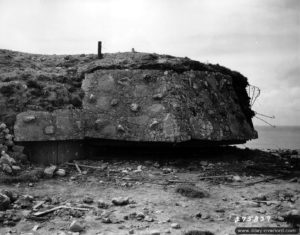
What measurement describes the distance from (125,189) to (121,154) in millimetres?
2753

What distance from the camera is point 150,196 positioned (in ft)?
23.4

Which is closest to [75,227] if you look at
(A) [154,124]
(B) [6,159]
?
(B) [6,159]

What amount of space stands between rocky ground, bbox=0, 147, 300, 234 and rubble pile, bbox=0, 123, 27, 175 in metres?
0.18

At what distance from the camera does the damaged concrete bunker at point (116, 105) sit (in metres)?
9.46

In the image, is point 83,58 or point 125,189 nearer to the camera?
point 125,189

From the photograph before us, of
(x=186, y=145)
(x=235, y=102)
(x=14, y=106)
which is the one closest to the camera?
(x=14, y=106)

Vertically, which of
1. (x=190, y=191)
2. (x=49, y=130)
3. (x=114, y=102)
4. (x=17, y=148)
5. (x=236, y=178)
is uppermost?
(x=114, y=102)

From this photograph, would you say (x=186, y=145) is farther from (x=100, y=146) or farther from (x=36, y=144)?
(x=36, y=144)

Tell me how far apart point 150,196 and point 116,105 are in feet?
12.4

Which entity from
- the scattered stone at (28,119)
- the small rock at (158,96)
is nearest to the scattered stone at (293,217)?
the small rock at (158,96)

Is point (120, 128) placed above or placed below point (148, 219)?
above

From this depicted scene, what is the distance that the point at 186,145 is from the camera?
33.7 ft

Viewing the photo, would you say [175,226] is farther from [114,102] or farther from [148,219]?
[114,102]

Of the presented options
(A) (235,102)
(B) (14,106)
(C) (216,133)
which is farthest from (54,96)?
(A) (235,102)
